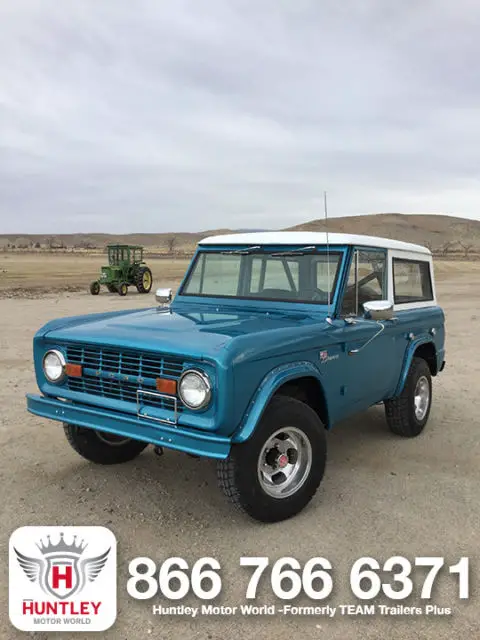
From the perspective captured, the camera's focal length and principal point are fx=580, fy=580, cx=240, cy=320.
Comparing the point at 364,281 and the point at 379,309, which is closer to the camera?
the point at 379,309

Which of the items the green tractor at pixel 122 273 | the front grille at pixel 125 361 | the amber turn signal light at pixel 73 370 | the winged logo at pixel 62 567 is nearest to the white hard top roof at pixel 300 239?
the front grille at pixel 125 361

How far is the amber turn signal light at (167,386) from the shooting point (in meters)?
3.56

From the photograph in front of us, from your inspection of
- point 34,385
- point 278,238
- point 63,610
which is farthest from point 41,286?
point 63,610

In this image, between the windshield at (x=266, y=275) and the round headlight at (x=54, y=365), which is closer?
the round headlight at (x=54, y=365)

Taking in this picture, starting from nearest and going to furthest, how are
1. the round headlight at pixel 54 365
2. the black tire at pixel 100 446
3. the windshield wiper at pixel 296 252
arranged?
the round headlight at pixel 54 365 → the black tire at pixel 100 446 → the windshield wiper at pixel 296 252

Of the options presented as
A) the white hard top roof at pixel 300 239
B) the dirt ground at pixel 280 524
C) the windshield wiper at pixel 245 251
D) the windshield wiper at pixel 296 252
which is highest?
the white hard top roof at pixel 300 239

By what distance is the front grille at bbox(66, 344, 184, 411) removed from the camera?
12.0ft

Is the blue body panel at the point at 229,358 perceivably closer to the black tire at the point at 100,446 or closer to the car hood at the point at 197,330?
the car hood at the point at 197,330

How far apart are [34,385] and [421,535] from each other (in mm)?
5476

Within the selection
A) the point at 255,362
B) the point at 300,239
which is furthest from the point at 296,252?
the point at 255,362

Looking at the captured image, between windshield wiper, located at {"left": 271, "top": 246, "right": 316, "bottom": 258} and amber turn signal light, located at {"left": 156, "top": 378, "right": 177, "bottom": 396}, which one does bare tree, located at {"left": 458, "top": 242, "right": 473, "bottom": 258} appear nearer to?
windshield wiper, located at {"left": 271, "top": 246, "right": 316, "bottom": 258}

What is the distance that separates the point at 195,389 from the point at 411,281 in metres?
3.24

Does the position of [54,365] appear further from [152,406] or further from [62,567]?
[62,567]

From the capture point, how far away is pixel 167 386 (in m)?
3.59
